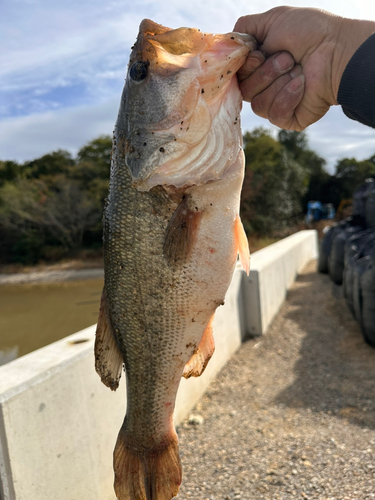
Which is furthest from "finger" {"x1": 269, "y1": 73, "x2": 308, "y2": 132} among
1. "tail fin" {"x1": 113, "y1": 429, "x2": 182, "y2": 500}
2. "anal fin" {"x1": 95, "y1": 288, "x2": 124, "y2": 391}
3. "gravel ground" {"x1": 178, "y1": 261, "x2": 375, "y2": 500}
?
"gravel ground" {"x1": 178, "y1": 261, "x2": 375, "y2": 500}

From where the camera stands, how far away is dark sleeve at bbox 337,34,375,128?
1.67m

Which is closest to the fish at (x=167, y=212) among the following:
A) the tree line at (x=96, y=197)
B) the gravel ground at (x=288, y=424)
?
the gravel ground at (x=288, y=424)

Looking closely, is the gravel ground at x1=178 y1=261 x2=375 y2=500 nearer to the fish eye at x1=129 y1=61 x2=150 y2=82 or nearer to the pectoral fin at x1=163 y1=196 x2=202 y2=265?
the pectoral fin at x1=163 y1=196 x2=202 y2=265

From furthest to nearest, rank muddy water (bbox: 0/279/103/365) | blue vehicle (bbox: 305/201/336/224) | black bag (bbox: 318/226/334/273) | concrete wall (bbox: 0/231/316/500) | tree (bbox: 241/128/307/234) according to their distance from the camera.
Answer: blue vehicle (bbox: 305/201/336/224) → tree (bbox: 241/128/307/234) → muddy water (bbox: 0/279/103/365) → black bag (bbox: 318/226/334/273) → concrete wall (bbox: 0/231/316/500)

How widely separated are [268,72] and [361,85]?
16.0 inches

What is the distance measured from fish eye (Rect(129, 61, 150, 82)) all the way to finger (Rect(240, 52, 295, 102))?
53 cm

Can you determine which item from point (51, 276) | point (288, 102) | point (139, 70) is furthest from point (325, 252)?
point (51, 276)

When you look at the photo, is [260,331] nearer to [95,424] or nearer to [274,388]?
[274,388]

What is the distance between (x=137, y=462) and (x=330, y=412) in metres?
2.94

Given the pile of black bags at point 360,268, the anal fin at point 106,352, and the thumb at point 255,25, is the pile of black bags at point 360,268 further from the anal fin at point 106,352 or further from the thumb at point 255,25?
the anal fin at point 106,352

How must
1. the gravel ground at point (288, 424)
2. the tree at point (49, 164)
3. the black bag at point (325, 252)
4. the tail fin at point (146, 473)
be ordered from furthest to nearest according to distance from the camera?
the tree at point (49, 164) → the black bag at point (325, 252) → the gravel ground at point (288, 424) → the tail fin at point (146, 473)

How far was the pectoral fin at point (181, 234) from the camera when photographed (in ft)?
5.27

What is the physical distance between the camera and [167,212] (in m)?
1.65

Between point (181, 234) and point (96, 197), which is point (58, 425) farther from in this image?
point (96, 197)
